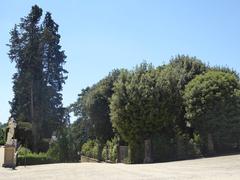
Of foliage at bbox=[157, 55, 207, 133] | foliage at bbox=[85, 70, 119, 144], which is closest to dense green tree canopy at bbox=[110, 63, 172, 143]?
foliage at bbox=[157, 55, 207, 133]

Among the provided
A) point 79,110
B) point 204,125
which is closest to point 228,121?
point 204,125

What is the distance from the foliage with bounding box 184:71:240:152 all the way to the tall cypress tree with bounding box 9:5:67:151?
1065 inches

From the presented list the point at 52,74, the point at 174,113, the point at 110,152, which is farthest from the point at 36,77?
the point at 174,113

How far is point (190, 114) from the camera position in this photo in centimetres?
2928

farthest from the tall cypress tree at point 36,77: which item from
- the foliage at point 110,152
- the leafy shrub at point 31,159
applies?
the foliage at point 110,152

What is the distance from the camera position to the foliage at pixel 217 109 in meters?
27.6

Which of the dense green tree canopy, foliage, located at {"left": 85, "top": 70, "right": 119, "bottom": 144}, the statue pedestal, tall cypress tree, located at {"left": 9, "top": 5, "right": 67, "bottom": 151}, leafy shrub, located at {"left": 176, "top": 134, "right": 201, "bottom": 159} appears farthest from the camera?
tall cypress tree, located at {"left": 9, "top": 5, "right": 67, "bottom": 151}

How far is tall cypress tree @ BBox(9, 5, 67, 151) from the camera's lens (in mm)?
52281

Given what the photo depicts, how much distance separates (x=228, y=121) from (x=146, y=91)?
5.75 metres

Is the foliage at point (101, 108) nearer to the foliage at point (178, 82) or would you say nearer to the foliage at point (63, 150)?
the foliage at point (63, 150)

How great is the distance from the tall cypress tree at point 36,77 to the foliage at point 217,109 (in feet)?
88.7

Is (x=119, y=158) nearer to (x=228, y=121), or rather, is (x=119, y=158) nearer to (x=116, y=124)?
(x=116, y=124)

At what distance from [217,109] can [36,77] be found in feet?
98.8

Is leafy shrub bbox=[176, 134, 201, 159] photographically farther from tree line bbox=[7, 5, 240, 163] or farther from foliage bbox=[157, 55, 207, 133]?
foliage bbox=[157, 55, 207, 133]
